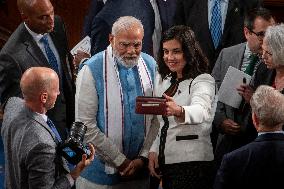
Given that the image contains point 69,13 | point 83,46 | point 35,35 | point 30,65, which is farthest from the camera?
point 69,13

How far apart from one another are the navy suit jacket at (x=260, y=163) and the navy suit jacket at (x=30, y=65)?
150cm

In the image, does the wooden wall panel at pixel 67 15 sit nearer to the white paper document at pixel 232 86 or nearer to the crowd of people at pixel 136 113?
the crowd of people at pixel 136 113

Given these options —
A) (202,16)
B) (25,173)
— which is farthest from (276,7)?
(25,173)

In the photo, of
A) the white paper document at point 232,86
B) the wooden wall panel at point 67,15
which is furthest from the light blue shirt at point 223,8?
the wooden wall panel at point 67,15

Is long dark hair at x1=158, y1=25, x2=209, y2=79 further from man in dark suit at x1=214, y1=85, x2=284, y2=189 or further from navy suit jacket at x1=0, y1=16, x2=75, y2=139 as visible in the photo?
navy suit jacket at x1=0, y1=16, x2=75, y2=139

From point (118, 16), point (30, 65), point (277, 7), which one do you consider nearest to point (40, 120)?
point (30, 65)

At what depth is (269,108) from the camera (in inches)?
102

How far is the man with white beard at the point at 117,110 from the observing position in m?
3.24

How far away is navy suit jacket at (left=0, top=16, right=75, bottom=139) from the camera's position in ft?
11.4

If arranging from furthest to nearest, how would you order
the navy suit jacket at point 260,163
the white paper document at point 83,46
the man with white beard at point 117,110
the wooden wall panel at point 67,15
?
the wooden wall panel at point 67,15 < the white paper document at point 83,46 < the man with white beard at point 117,110 < the navy suit jacket at point 260,163

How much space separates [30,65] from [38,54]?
4.5 inches

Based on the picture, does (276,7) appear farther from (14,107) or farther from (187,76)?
(14,107)

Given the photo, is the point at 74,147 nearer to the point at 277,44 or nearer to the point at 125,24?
the point at 125,24

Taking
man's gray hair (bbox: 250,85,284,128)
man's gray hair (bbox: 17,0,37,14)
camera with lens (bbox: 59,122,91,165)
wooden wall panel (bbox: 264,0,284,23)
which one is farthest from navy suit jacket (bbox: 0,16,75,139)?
wooden wall panel (bbox: 264,0,284,23)
